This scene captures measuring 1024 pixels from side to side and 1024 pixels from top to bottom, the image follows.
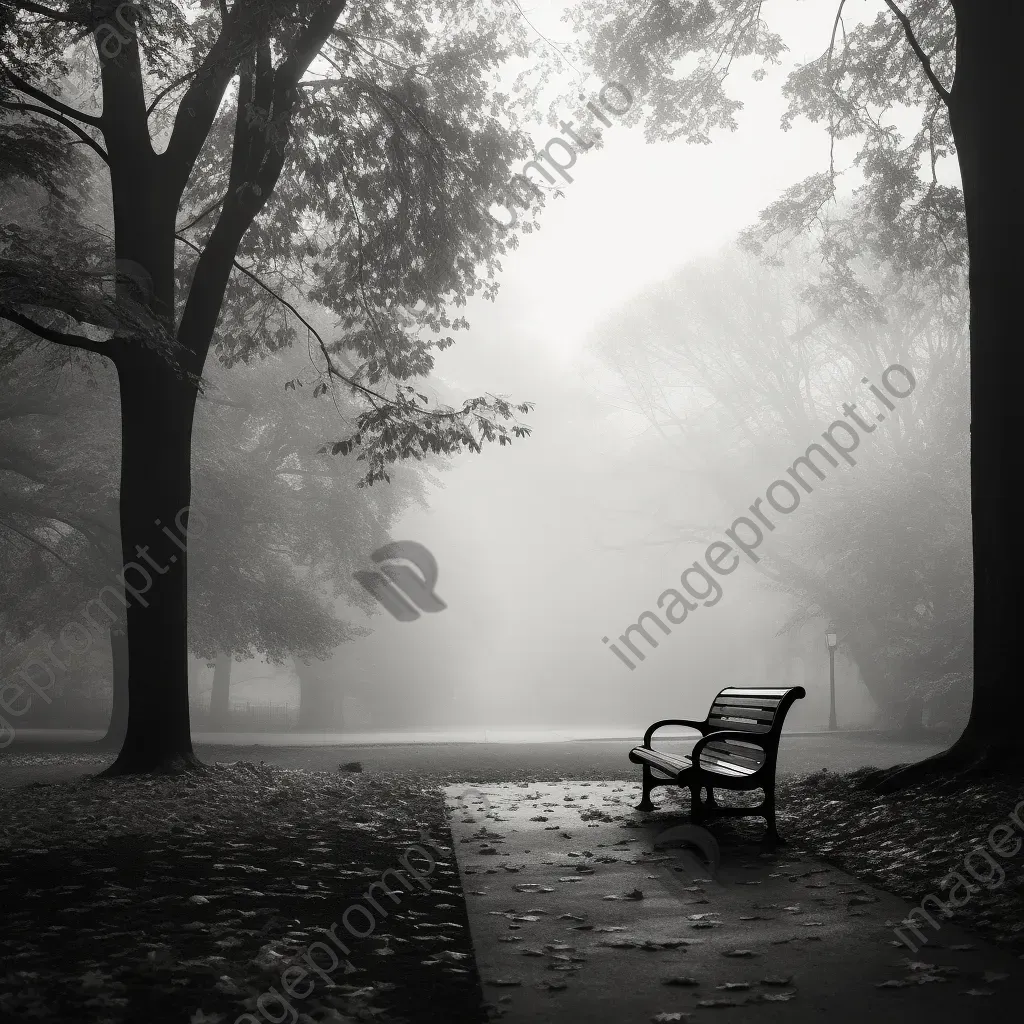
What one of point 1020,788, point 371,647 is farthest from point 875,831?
point 371,647

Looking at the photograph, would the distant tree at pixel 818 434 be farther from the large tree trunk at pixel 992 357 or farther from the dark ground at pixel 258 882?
the dark ground at pixel 258 882

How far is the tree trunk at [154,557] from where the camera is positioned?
418 inches

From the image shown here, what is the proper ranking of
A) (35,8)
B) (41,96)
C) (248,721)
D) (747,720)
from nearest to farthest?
(747,720) → (35,8) → (41,96) → (248,721)

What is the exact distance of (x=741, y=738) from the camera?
23.6 ft

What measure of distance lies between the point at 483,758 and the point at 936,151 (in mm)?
12904

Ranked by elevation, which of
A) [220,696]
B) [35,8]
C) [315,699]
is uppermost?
[35,8]

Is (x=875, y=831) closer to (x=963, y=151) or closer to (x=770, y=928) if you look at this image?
(x=770, y=928)

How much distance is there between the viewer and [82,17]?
891 cm

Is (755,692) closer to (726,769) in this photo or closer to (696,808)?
(726,769)

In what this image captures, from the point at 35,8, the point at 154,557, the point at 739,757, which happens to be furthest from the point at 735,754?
the point at 35,8

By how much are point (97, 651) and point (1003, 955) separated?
34624 millimetres

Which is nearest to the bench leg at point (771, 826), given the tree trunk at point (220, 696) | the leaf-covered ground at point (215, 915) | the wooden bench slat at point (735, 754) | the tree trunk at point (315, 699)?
the wooden bench slat at point (735, 754)

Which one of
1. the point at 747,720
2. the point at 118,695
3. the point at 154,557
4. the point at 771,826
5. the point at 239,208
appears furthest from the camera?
the point at 118,695

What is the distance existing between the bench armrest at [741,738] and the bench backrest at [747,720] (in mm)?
28
